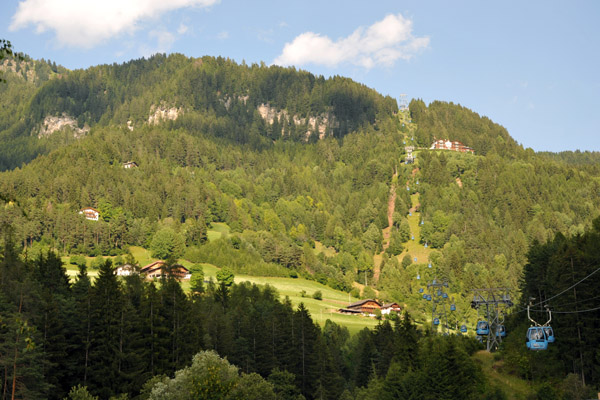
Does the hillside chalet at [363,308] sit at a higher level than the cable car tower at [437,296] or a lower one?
lower

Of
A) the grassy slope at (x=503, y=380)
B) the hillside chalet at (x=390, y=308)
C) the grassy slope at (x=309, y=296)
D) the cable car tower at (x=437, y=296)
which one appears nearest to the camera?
the grassy slope at (x=503, y=380)

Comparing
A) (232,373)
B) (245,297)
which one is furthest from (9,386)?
(245,297)

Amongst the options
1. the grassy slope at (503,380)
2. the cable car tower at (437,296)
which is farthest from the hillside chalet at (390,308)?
the grassy slope at (503,380)

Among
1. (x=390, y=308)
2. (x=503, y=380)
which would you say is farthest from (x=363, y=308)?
(x=503, y=380)

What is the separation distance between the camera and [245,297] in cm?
14012

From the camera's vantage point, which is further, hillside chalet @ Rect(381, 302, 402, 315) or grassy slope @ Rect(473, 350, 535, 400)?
hillside chalet @ Rect(381, 302, 402, 315)

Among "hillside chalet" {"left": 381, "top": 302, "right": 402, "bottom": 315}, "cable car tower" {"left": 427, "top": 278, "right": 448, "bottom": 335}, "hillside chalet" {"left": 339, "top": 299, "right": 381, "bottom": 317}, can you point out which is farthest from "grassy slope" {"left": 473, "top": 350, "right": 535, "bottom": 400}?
"hillside chalet" {"left": 381, "top": 302, "right": 402, "bottom": 315}

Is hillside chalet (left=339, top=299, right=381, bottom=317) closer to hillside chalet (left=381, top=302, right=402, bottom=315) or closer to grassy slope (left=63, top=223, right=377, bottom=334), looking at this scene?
hillside chalet (left=381, top=302, right=402, bottom=315)

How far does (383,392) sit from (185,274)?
340 ft

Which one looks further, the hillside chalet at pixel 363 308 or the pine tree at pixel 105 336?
the hillside chalet at pixel 363 308

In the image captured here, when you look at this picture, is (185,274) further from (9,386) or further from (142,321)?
(9,386)

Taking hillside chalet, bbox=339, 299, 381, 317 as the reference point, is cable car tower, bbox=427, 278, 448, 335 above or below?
above

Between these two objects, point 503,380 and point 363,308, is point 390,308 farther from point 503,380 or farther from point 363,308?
point 503,380

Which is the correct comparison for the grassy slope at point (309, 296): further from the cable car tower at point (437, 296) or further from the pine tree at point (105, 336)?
the pine tree at point (105, 336)
